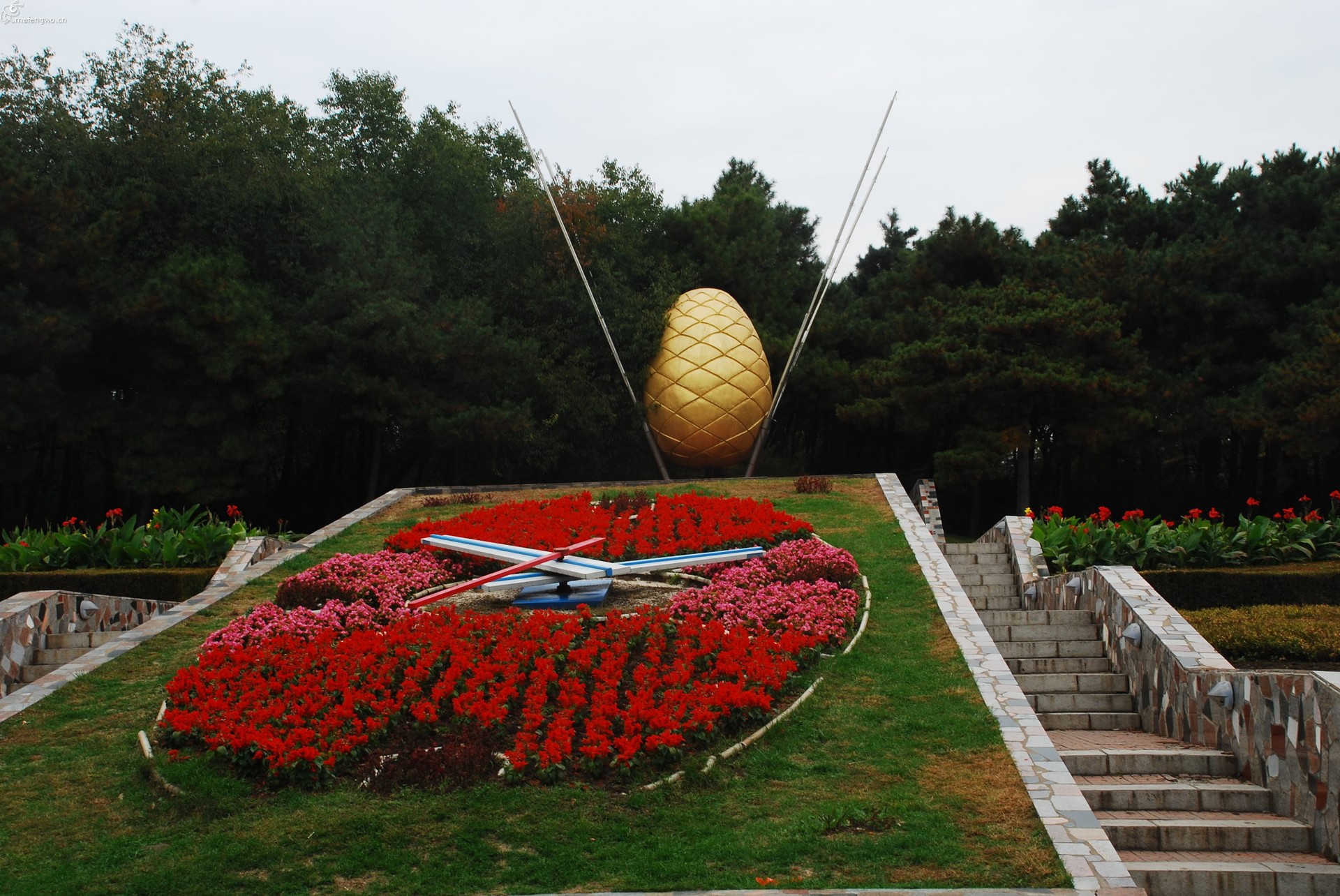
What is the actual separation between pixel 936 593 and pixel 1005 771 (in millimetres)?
3751

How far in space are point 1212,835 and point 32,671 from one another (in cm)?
936

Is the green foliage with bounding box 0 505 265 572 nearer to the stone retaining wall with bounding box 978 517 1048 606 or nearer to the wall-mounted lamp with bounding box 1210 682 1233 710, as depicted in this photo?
the stone retaining wall with bounding box 978 517 1048 606

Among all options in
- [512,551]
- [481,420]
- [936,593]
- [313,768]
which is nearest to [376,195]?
[481,420]

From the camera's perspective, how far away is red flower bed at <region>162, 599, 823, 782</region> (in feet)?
22.4

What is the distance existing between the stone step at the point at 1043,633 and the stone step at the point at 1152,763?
2.40m

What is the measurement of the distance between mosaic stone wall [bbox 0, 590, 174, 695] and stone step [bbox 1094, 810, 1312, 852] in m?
8.65

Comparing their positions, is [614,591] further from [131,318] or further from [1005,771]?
[131,318]

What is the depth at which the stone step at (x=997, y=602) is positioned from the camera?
40.1 feet

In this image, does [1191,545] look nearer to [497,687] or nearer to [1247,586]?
[1247,586]

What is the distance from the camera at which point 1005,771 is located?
21.7 ft

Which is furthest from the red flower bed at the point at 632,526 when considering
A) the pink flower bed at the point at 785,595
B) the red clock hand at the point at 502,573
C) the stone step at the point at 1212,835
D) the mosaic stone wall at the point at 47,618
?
the stone step at the point at 1212,835

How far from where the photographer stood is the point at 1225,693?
753 cm

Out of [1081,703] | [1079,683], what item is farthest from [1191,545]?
[1081,703]

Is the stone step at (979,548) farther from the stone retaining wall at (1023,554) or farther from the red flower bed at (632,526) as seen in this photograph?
the red flower bed at (632,526)
